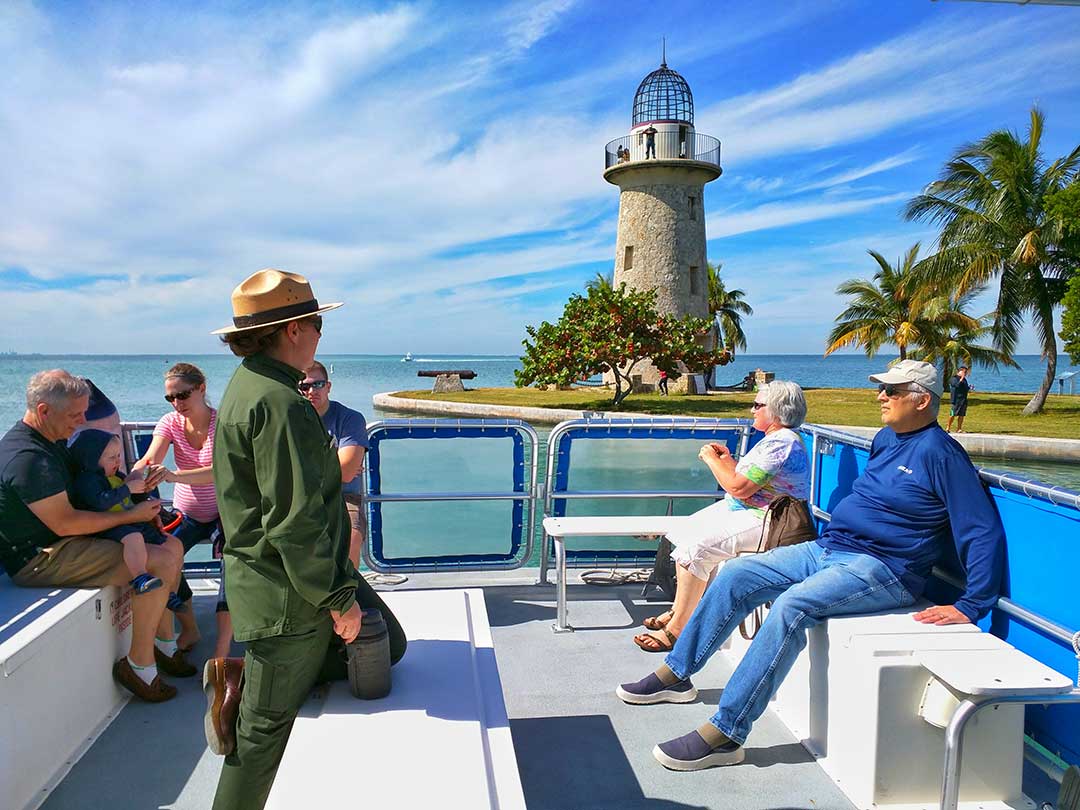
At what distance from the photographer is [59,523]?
3.16 metres

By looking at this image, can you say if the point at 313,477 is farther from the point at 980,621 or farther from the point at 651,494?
the point at 651,494

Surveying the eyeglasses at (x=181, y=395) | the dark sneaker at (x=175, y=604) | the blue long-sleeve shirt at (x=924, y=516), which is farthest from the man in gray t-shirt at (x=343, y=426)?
the blue long-sleeve shirt at (x=924, y=516)

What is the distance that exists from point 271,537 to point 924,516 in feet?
8.13

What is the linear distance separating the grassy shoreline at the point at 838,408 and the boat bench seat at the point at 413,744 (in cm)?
1996

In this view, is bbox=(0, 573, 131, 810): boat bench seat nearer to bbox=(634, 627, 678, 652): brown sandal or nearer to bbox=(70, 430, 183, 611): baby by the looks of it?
bbox=(70, 430, 183, 611): baby

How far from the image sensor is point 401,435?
498 cm

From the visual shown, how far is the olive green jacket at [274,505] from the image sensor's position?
194 cm

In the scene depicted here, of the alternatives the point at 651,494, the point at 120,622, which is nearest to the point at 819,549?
the point at 651,494

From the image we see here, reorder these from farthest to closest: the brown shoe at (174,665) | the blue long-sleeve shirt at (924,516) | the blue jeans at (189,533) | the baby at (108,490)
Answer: the blue jeans at (189,533), the brown shoe at (174,665), the baby at (108,490), the blue long-sleeve shirt at (924,516)

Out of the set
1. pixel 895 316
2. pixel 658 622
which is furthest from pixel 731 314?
pixel 658 622

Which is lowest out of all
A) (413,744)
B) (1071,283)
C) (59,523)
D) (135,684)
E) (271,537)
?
(135,684)

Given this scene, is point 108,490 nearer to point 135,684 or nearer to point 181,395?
point 181,395

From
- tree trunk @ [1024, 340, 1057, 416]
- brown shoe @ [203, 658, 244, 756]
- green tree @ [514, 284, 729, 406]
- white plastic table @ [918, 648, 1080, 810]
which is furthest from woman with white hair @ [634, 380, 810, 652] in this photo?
tree trunk @ [1024, 340, 1057, 416]

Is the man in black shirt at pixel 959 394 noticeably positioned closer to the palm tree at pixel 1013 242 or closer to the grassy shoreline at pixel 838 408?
the grassy shoreline at pixel 838 408
